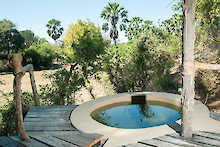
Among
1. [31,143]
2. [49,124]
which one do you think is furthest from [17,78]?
[49,124]

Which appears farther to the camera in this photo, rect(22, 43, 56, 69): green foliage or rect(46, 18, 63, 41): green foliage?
rect(46, 18, 63, 41): green foliage

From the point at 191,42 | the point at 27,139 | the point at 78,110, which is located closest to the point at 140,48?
the point at 78,110

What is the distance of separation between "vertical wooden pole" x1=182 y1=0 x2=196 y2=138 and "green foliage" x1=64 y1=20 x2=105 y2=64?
5.23 m

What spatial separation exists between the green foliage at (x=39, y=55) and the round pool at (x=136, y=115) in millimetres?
18374

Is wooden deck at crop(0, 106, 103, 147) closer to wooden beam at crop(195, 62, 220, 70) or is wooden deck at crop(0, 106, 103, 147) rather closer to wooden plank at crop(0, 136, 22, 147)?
wooden plank at crop(0, 136, 22, 147)

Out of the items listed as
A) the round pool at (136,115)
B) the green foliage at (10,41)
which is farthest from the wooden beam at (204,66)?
the green foliage at (10,41)

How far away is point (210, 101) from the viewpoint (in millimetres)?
7676

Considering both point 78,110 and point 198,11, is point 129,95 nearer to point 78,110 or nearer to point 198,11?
point 78,110

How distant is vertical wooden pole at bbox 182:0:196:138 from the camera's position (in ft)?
8.04

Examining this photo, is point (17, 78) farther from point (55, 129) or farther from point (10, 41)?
point (10, 41)

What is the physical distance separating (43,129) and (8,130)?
82.1 inches

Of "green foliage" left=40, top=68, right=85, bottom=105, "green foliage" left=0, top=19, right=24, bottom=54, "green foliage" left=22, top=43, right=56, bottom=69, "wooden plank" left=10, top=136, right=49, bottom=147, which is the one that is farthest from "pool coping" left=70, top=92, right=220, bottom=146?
"green foliage" left=0, top=19, right=24, bottom=54

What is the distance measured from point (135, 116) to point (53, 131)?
8.33 feet

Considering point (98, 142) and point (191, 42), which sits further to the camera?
point (98, 142)
